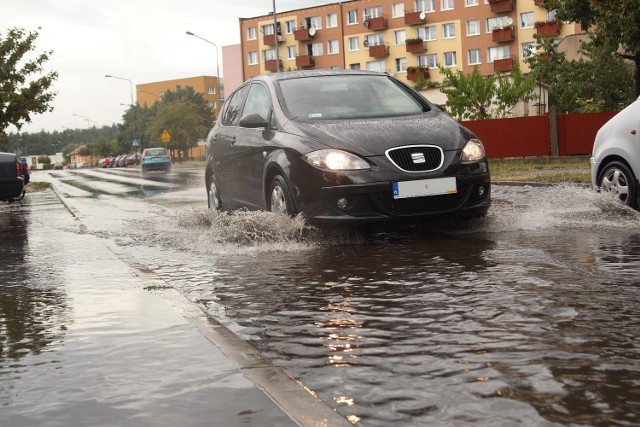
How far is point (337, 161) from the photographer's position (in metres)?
8.15

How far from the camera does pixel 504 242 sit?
815cm

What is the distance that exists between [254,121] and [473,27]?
68156 millimetres

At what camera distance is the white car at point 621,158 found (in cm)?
955

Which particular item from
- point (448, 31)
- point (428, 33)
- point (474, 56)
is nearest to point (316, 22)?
point (428, 33)

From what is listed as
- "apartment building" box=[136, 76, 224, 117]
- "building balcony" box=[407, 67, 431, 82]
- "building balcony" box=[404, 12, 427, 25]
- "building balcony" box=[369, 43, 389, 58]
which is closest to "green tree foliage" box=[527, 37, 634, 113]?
"building balcony" box=[407, 67, 431, 82]

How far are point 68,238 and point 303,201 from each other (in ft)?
12.9

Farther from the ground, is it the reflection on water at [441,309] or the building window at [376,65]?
the building window at [376,65]

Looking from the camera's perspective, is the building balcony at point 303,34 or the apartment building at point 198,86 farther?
the apartment building at point 198,86

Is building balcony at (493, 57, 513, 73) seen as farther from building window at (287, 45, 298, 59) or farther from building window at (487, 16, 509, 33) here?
building window at (287, 45, 298, 59)

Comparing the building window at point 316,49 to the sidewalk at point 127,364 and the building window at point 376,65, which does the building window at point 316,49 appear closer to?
the building window at point 376,65

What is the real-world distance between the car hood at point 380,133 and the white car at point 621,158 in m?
1.90

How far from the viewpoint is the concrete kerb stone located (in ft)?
10.9

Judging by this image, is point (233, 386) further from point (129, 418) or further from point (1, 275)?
point (1, 275)

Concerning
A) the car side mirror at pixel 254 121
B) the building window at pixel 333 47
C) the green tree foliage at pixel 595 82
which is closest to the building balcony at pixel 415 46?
the building window at pixel 333 47
